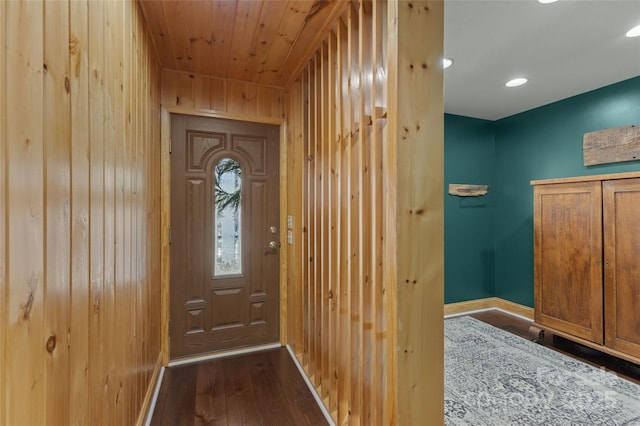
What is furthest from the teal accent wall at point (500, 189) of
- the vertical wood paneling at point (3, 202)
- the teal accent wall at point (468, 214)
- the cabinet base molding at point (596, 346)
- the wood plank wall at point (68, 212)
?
the vertical wood paneling at point (3, 202)

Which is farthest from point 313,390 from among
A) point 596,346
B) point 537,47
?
point 537,47

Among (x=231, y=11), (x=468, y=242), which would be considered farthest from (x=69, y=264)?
(x=468, y=242)

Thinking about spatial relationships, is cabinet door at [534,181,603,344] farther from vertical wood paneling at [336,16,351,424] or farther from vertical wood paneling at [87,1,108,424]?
vertical wood paneling at [87,1,108,424]

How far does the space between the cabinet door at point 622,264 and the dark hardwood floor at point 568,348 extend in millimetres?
198

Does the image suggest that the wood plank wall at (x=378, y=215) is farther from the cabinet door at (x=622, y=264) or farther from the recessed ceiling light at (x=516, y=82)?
the cabinet door at (x=622, y=264)

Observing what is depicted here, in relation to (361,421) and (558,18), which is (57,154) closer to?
(361,421)

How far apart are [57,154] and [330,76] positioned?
160cm

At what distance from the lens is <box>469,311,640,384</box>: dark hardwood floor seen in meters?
2.46

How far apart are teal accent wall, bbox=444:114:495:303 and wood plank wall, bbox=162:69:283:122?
7.96 feet

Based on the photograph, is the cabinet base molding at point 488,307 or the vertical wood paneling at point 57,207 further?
the cabinet base molding at point 488,307

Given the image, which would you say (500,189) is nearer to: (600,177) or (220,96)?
(600,177)

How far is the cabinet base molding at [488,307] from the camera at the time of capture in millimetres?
3697

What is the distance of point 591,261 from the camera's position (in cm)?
262

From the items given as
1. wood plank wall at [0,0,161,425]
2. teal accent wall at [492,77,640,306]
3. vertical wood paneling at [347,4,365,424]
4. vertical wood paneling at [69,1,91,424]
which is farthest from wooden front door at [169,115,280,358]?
teal accent wall at [492,77,640,306]
